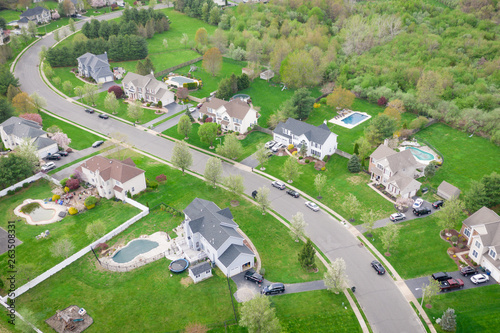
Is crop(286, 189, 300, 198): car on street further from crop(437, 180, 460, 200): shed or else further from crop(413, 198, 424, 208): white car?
crop(437, 180, 460, 200): shed

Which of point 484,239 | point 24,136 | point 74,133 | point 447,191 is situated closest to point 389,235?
point 484,239

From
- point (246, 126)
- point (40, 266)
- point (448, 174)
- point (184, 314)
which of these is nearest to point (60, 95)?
point (246, 126)

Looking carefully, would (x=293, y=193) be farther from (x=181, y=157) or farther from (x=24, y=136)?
(x=24, y=136)

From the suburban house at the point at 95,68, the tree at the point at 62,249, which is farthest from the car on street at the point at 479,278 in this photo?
the suburban house at the point at 95,68

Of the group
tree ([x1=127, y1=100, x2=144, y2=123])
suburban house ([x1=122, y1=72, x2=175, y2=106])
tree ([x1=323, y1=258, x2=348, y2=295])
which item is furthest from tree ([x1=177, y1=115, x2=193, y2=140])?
tree ([x1=323, y1=258, x2=348, y2=295])

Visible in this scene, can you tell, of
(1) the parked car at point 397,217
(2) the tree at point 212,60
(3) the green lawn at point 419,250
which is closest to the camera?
(3) the green lawn at point 419,250

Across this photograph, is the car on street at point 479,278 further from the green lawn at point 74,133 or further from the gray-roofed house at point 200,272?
the green lawn at point 74,133
